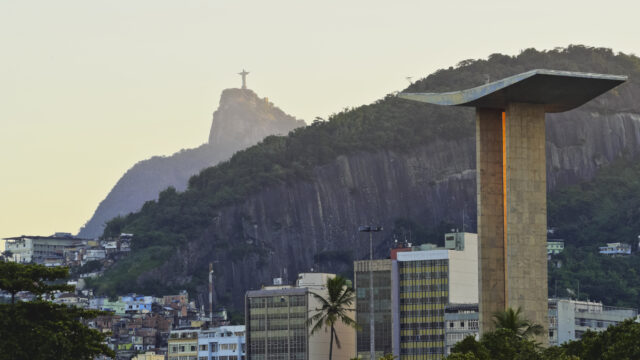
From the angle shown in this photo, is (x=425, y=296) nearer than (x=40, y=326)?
No

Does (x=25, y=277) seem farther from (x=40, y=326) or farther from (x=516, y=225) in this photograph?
(x=516, y=225)

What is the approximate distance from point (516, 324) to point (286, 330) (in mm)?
92327

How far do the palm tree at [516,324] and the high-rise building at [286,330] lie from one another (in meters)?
84.0

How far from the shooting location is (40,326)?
3236 inches

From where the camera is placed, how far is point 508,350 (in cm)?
8512

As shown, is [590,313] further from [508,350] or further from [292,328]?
[508,350]

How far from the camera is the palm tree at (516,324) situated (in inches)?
3634

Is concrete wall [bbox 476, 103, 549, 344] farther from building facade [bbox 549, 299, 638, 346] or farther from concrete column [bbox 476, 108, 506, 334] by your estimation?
building facade [bbox 549, 299, 638, 346]

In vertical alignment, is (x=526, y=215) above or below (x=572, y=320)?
above

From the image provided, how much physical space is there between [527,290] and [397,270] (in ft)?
248

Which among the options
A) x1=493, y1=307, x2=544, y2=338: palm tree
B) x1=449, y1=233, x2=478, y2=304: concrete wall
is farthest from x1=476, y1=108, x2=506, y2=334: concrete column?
x1=449, y1=233, x2=478, y2=304: concrete wall

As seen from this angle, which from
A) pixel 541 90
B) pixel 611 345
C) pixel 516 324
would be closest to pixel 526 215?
pixel 541 90

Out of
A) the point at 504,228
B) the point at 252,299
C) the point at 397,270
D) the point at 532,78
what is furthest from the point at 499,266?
the point at 252,299

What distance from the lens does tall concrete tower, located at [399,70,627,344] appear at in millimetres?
100875
